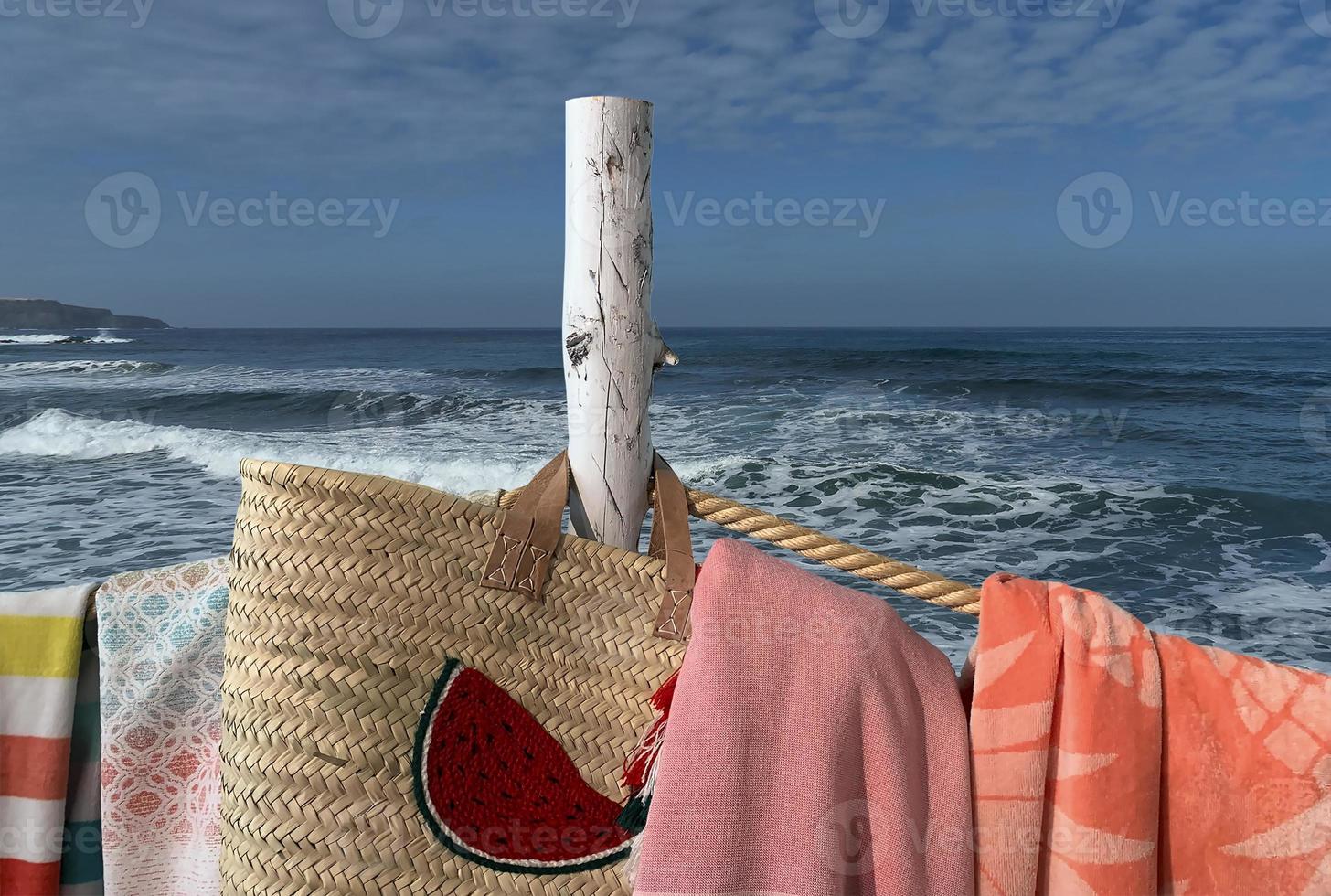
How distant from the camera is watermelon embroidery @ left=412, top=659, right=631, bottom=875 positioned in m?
1.46

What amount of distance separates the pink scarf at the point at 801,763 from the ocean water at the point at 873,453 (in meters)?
4.79

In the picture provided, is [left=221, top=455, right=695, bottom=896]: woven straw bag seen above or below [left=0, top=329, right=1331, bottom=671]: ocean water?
above

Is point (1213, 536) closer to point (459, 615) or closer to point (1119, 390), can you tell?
point (459, 615)

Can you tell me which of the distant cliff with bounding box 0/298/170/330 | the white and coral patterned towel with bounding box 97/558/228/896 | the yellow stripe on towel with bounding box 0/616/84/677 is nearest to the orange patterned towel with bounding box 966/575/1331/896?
the white and coral patterned towel with bounding box 97/558/228/896

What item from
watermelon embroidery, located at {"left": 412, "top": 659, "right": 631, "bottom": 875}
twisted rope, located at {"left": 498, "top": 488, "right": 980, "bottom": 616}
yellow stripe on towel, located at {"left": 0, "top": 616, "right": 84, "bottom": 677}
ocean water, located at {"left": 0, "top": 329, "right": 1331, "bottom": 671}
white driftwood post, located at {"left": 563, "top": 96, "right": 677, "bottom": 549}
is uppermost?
white driftwood post, located at {"left": 563, "top": 96, "right": 677, "bottom": 549}

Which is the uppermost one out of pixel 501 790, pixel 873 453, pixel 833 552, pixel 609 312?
pixel 609 312

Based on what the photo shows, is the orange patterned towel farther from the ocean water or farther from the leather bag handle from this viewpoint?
the ocean water

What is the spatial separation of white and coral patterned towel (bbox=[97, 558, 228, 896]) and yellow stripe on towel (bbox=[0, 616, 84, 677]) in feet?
→ 0.17

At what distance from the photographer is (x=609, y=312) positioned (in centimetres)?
165

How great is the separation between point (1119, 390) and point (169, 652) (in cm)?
2448

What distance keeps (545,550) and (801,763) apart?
1.79ft

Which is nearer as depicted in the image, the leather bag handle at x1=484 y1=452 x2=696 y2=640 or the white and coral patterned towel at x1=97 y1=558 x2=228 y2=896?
the leather bag handle at x1=484 y1=452 x2=696 y2=640

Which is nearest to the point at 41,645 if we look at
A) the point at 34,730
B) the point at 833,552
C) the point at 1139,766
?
the point at 34,730

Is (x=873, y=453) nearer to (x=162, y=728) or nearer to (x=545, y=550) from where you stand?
(x=545, y=550)
